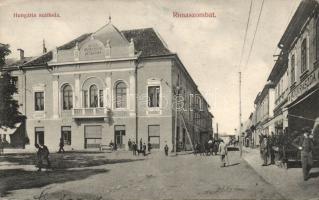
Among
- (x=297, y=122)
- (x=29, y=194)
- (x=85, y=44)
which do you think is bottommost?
(x=29, y=194)

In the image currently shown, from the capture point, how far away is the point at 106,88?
2767 centimetres

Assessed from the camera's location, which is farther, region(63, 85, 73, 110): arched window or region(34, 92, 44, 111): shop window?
region(34, 92, 44, 111): shop window

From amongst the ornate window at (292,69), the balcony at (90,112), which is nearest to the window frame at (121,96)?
the balcony at (90,112)

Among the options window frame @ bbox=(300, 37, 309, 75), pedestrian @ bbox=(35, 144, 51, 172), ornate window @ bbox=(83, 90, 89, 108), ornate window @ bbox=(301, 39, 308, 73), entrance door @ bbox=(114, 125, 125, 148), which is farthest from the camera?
ornate window @ bbox=(83, 90, 89, 108)

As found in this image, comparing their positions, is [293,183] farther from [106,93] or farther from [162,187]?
[106,93]

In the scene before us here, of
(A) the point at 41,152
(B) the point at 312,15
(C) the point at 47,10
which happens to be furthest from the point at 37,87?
(B) the point at 312,15

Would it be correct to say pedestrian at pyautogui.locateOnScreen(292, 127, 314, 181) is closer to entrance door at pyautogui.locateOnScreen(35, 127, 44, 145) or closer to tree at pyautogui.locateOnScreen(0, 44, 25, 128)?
tree at pyautogui.locateOnScreen(0, 44, 25, 128)

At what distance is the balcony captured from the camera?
27.5m

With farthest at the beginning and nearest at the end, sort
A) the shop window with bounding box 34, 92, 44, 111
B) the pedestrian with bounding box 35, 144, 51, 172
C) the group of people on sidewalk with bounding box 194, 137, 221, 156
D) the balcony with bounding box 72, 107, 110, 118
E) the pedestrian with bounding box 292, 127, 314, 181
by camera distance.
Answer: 1. the shop window with bounding box 34, 92, 44, 111
2. the balcony with bounding box 72, 107, 110, 118
3. the group of people on sidewalk with bounding box 194, 137, 221, 156
4. the pedestrian with bounding box 35, 144, 51, 172
5. the pedestrian with bounding box 292, 127, 314, 181

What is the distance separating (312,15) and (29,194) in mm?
9921

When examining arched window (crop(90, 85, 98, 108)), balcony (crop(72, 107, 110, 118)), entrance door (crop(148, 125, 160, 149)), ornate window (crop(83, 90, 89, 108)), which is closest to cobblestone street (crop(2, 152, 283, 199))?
entrance door (crop(148, 125, 160, 149))

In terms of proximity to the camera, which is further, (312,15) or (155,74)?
(155,74)

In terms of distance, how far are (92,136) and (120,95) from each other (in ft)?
12.7

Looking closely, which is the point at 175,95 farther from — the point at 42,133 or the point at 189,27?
the point at 189,27
